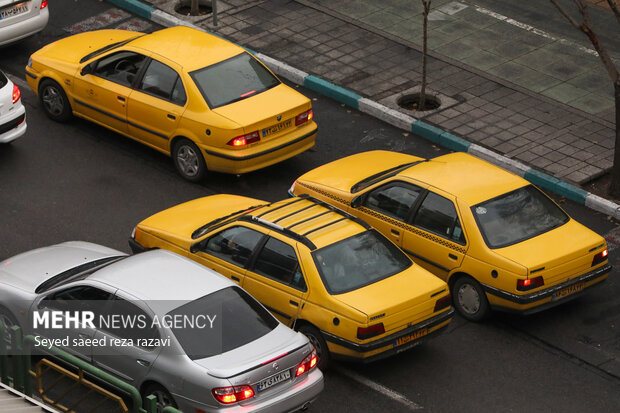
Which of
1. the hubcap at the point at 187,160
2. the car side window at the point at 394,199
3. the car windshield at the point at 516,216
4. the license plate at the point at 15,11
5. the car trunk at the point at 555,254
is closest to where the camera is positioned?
the car trunk at the point at 555,254

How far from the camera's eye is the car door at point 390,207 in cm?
1301

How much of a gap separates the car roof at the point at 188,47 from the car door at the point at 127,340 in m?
5.59

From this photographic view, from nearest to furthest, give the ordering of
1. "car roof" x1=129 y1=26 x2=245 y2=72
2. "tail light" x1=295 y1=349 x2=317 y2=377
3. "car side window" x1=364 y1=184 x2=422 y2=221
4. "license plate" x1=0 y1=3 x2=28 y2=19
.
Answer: "tail light" x1=295 y1=349 x2=317 y2=377
"car side window" x1=364 y1=184 x2=422 y2=221
"car roof" x1=129 y1=26 x2=245 y2=72
"license plate" x1=0 y1=3 x2=28 y2=19

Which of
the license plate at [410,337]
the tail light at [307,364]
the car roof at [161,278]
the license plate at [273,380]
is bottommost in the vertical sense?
the license plate at [410,337]

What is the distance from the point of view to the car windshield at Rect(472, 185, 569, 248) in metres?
12.5

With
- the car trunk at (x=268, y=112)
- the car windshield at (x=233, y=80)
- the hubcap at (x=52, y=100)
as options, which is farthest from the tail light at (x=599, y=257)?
the hubcap at (x=52, y=100)

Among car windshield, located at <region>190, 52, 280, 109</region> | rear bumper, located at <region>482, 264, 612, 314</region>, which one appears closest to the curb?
car windshield, located at <region>190, 52, 280, 109</region>

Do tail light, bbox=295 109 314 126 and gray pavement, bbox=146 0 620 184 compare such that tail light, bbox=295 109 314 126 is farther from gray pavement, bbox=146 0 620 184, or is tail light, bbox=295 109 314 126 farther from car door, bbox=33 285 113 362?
car door, bbox=33 285 113 362

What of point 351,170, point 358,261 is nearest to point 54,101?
point 351,170

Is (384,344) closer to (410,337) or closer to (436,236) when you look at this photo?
(410,337)

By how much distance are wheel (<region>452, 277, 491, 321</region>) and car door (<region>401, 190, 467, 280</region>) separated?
205mm

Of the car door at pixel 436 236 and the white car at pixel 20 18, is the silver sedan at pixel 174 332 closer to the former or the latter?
the car door at pixel 436 236

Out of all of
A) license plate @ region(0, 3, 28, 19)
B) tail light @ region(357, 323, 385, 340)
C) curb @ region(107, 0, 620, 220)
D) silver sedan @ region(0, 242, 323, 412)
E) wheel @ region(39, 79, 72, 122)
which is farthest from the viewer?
license plate @ region(0, 3, 28, 19)

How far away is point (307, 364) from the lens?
34.2 feet
